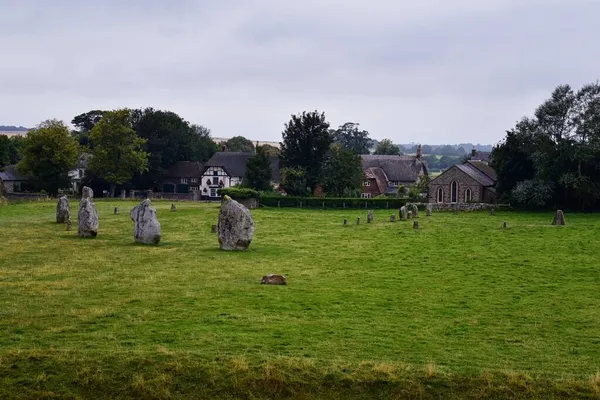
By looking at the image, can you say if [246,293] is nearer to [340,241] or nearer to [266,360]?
[266,360]

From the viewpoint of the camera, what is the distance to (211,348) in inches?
622

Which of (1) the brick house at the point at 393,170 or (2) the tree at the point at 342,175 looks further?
(1) the brick house at the point at 393,170

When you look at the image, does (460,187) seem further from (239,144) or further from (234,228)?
(239,144)

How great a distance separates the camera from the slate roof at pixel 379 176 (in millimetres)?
105075

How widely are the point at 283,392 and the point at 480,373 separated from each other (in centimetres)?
455

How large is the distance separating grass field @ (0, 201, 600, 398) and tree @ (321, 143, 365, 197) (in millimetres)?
43714

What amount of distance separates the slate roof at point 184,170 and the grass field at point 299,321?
73.2 metres

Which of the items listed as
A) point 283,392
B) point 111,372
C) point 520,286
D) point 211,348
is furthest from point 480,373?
point 520,286

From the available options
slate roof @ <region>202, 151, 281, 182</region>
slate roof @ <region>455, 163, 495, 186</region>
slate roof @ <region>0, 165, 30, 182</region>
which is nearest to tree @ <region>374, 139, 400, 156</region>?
slate roof @ <region>202, 151, 281, 182</region>

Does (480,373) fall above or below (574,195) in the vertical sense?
below

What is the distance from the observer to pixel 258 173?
84.1m

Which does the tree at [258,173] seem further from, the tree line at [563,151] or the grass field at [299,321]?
the grass field at [299,321]

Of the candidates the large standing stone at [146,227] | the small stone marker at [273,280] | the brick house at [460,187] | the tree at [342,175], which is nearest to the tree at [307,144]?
the tree at [342,175]

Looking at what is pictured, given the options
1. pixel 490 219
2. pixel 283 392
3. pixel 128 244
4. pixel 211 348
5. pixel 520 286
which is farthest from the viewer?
pixel 490 219
